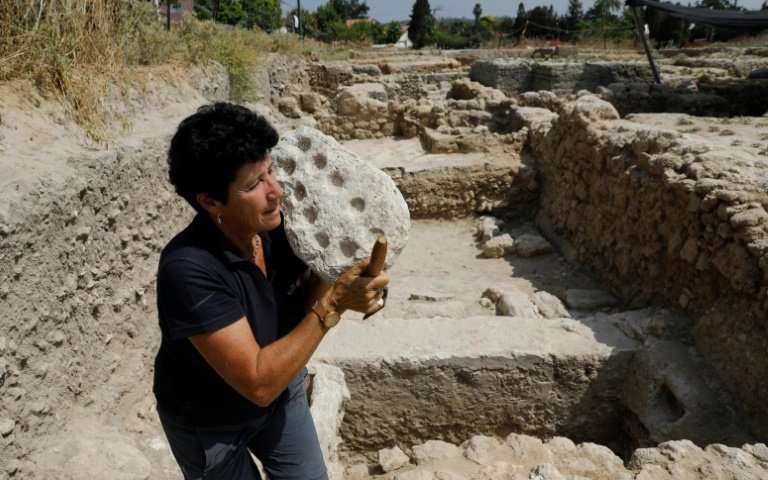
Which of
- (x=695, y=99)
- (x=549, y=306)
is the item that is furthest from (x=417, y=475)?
(x=695, y=99)

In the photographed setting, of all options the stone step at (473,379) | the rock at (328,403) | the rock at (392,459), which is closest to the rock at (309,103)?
the stone step at (473,379)

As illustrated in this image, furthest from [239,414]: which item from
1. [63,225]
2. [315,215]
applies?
[63,225]

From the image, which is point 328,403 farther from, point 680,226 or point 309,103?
point 309,103

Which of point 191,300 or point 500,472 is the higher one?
point 191,300

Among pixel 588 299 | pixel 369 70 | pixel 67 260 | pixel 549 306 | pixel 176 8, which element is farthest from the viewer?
pixel 369 70

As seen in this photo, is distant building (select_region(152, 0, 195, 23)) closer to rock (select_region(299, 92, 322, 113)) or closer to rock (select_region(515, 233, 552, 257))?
rock (select_region(299, 92, 322, 113))

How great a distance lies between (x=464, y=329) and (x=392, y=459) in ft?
3.04

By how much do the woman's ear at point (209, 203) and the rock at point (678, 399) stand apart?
292 cm

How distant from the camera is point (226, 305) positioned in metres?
1.42

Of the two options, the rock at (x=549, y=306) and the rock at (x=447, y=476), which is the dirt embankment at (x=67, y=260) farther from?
the rock at (x=549, y=306)

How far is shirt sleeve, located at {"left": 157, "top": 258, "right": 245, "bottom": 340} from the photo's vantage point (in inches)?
54.3

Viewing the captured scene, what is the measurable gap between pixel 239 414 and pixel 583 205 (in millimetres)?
5287

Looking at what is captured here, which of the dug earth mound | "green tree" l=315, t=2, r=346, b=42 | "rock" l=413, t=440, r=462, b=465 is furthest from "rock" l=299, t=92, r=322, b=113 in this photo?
"green tree" l=315, t=2, r=346, b=42

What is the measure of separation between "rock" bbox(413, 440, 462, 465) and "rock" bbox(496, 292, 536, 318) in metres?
1.47
